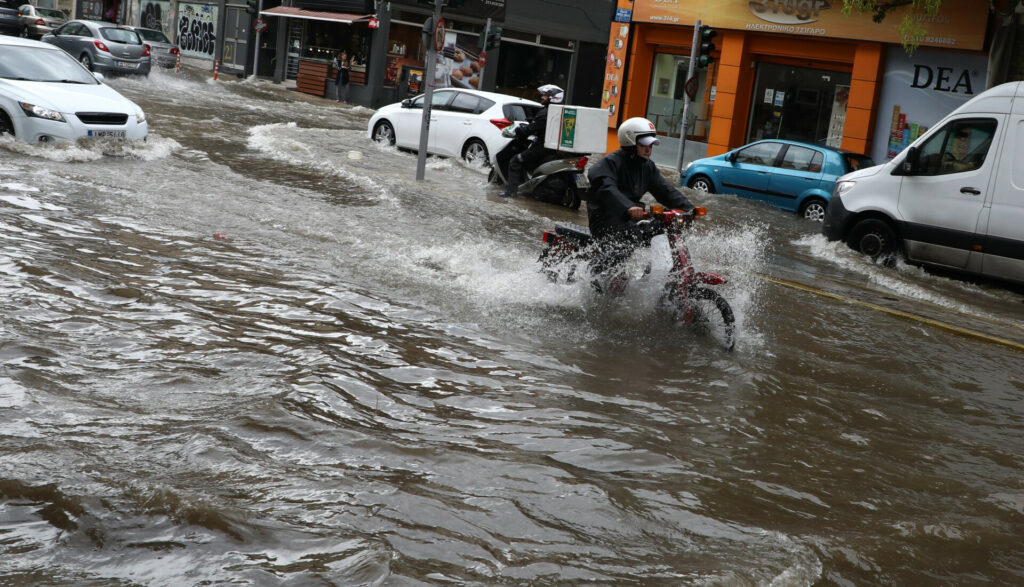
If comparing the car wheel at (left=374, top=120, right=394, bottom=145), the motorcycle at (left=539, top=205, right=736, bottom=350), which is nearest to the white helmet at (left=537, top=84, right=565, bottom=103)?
the car wheel at (left=374, top=120, right=394, bottom=145)

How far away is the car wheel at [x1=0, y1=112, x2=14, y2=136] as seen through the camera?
43.0 ft

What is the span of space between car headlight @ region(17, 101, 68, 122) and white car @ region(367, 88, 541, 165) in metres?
6.66

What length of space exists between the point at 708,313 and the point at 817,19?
62.0 feet

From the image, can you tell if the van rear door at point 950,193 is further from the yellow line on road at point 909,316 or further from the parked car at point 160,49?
the parked car at point 160,49

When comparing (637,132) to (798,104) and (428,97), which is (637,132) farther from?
(798,104)

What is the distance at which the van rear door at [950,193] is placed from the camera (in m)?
11.4

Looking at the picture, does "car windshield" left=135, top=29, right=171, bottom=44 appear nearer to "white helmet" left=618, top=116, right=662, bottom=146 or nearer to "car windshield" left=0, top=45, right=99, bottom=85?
"car windshield" left=0, top=45, right=99, bottom=85

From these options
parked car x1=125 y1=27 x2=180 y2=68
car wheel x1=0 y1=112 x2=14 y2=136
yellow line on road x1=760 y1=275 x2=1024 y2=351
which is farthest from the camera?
parked car x1=125 y1=27 x2=180 y2=68

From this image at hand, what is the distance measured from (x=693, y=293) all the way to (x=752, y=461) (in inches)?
92.5

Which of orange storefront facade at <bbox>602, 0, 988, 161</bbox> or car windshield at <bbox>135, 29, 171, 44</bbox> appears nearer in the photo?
orange storefront facade at <bbox>602, 0, 988, 161</bbox>

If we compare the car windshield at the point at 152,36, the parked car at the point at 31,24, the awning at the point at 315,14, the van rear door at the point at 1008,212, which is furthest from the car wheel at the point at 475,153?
the parked car at the point at 31,24

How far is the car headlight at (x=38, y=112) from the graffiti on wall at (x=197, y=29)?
1280 inches

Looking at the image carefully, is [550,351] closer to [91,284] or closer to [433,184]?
[91,284]

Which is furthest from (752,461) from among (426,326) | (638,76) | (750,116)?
(638,76)
